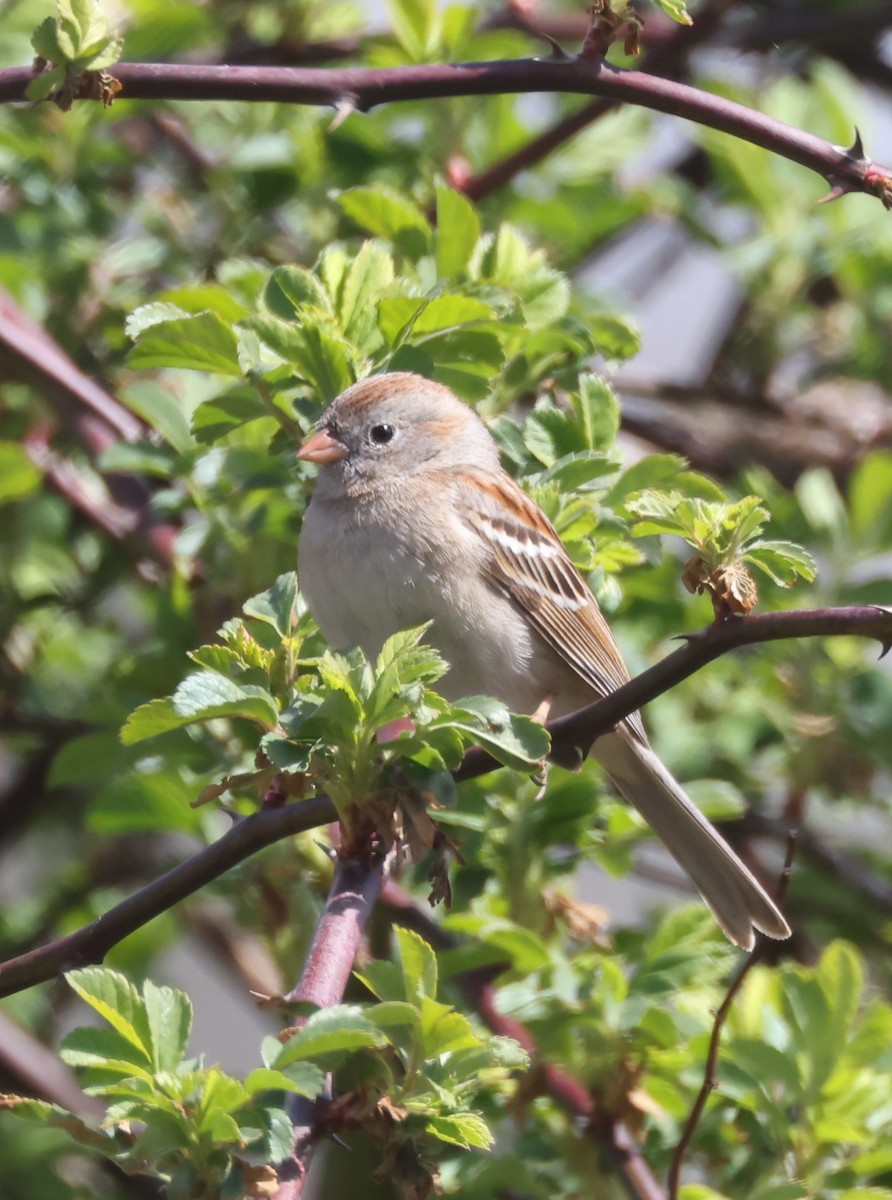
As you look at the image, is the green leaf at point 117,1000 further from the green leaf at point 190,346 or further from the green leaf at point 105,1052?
the green leaf at point 190,346

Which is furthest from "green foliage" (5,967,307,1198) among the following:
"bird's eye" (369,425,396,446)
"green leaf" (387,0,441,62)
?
"green leaf" (387,0,441,62)

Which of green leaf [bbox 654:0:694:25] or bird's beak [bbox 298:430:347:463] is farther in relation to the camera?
bird's beak [bbox 298:430:347:463]

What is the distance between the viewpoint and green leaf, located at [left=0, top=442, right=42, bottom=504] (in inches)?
114

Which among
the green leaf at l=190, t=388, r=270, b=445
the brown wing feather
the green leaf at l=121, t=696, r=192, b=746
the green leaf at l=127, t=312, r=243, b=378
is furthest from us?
the brown wing feather

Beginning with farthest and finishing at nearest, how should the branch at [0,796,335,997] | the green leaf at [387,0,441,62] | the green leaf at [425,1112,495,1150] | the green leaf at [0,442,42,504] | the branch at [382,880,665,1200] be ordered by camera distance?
the green leaf at [387,0,441,62], the green leaf at [0,442,42,504], the branch at [382,880,665,1200], the green leaf at [425,1112,495,1150], the branch at [0,796,335,997]

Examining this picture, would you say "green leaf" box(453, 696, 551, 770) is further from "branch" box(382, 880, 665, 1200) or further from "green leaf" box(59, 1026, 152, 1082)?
"branch" box(382, 880, 665, 1200)

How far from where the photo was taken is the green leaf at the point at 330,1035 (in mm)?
1524

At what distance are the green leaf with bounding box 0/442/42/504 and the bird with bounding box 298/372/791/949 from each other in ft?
1.80

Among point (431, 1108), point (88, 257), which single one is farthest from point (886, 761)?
point (88, 257)

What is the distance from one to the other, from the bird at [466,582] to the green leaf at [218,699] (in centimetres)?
68

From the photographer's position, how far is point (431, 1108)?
1.71m

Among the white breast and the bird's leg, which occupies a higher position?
the white breast

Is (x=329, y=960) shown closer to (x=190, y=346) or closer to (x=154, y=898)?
(x=154, y=898)

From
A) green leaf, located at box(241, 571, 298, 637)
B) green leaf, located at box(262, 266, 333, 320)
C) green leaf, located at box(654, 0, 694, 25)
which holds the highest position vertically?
green leaf, located at box(654, 0, 694, 25)
